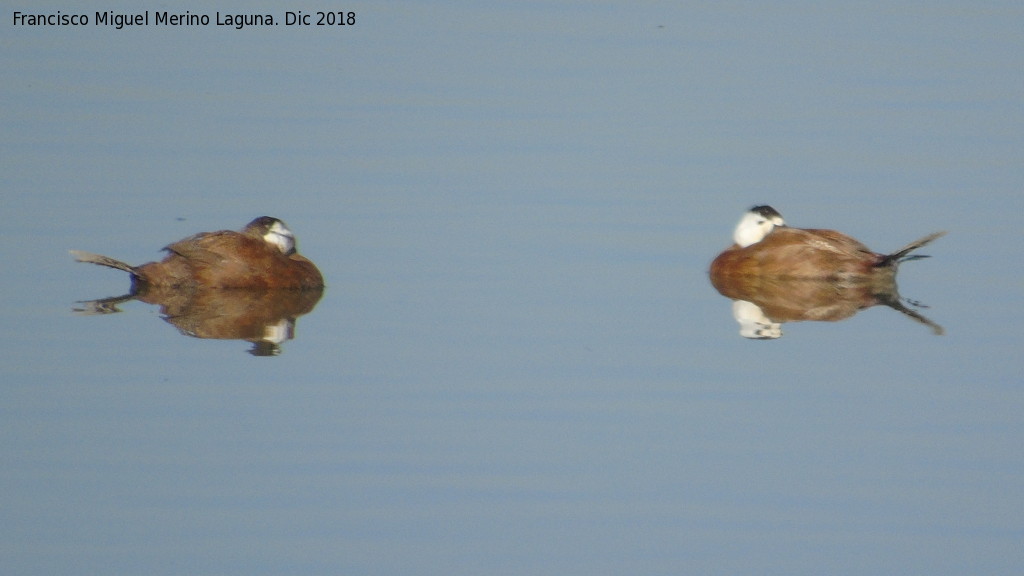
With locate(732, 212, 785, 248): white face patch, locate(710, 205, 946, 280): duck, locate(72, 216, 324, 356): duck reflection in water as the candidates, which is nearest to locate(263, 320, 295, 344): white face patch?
locate(72, 216, 324, 356): duck reflection in water

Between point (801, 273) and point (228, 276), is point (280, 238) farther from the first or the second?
point (801, 273)

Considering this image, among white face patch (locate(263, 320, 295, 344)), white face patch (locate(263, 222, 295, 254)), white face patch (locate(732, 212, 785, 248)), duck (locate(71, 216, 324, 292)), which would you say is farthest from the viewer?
white face patch (locate(732, 212, 785, 248))

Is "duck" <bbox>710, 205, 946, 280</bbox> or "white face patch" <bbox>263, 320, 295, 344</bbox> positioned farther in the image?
"duck" <bbox>710, 205, 946, 280</bbox>

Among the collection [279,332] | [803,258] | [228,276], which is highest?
[803,258]

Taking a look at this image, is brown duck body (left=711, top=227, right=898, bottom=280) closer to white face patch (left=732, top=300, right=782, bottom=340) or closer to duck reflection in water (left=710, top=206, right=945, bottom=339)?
duck reflection in water (left=710, top=206, right=945, bottom=339)

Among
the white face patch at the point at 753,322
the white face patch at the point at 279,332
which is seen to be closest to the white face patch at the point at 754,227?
the white face patch at the point at 753,322

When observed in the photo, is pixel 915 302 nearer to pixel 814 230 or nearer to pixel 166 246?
pixel 814 230

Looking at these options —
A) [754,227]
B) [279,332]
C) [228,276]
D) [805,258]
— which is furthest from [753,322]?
[228,276]

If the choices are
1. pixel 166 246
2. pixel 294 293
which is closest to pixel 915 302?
pixel 294 293
